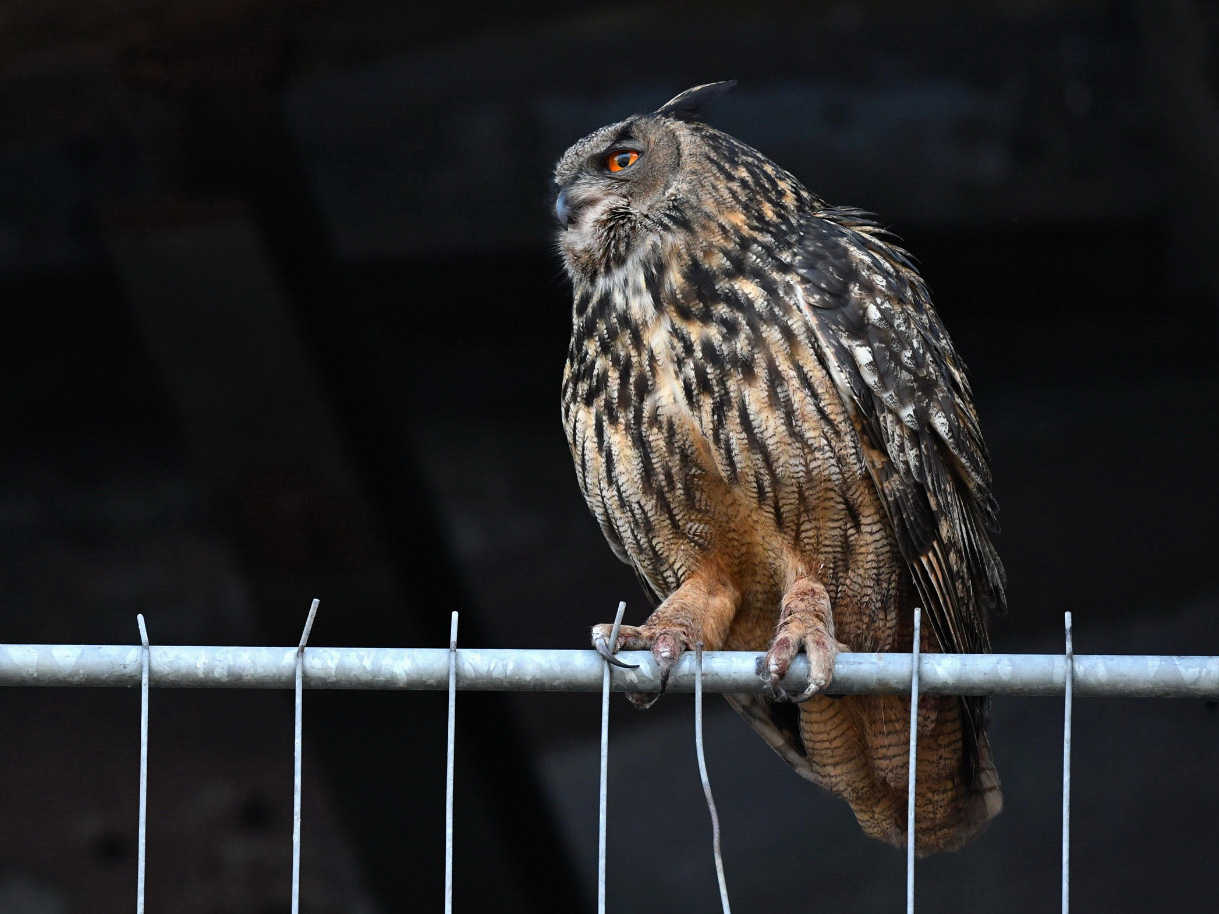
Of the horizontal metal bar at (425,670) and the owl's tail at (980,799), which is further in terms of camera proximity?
the owl's tail at (980,799)

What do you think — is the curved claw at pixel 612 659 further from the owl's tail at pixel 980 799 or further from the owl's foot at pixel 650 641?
the owl's tail at pixel 980 799

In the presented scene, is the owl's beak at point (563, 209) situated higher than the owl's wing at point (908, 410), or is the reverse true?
the owl's beak at point (563, 209)

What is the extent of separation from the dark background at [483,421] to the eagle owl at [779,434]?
1433 mm

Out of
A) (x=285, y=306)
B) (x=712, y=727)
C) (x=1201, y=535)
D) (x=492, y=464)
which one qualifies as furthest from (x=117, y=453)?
(x=1201, y=535)

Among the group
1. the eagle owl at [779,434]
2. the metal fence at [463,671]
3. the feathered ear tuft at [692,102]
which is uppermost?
the feathered ear tuft at [692,102]

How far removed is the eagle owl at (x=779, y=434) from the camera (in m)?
2.27

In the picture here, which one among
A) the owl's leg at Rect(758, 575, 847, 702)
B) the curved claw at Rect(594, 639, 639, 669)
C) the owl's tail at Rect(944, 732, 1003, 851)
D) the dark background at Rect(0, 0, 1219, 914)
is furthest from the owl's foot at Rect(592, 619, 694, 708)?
the dark background at Rect(0, 0, 1219, 914)

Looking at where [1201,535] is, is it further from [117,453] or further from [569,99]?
[117,453]

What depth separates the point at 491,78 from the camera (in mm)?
3928

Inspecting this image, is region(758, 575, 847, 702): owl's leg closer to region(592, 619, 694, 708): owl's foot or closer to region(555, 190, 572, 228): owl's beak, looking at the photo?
region(592, 619, 694, 708): owl's foot

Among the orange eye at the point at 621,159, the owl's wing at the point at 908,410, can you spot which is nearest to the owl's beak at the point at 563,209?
the orange eye at the point at 621,159

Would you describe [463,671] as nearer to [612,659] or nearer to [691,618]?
[612,659]

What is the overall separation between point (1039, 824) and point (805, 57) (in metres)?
2.52

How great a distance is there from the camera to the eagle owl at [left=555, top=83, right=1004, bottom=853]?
7.45ft
